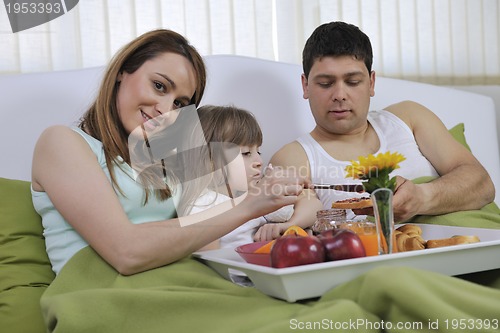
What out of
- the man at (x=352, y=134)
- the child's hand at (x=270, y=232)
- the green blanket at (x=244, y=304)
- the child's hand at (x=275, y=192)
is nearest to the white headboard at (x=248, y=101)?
the man at (x=352, y=134)

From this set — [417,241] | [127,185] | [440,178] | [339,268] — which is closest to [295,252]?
[339,268]

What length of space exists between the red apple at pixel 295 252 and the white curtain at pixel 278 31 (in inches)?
59.6

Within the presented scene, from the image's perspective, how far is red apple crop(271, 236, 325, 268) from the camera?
3.17 feet

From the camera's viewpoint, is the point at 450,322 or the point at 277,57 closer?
the point at 450,322

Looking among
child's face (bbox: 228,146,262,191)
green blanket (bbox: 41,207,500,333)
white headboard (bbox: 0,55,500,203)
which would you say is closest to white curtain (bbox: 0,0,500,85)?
white headboard (bbox: 0,55,500,203)

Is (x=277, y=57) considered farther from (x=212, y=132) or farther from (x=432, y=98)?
(x=212, y=132)

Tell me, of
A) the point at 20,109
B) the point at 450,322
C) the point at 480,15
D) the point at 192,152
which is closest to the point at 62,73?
the point at 20,109

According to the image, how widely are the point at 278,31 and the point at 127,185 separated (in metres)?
1.42

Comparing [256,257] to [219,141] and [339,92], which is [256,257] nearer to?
[219,141]

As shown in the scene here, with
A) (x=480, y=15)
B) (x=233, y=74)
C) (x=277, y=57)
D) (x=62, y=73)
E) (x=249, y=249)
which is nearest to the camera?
(x=249, y=249)

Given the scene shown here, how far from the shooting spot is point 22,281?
130cm

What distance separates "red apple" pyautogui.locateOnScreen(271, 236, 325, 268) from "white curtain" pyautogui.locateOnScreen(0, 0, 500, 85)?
151cm

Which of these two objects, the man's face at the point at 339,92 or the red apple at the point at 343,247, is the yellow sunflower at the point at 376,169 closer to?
the red apple at the point at 343,247

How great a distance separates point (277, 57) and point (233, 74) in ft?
2.18
